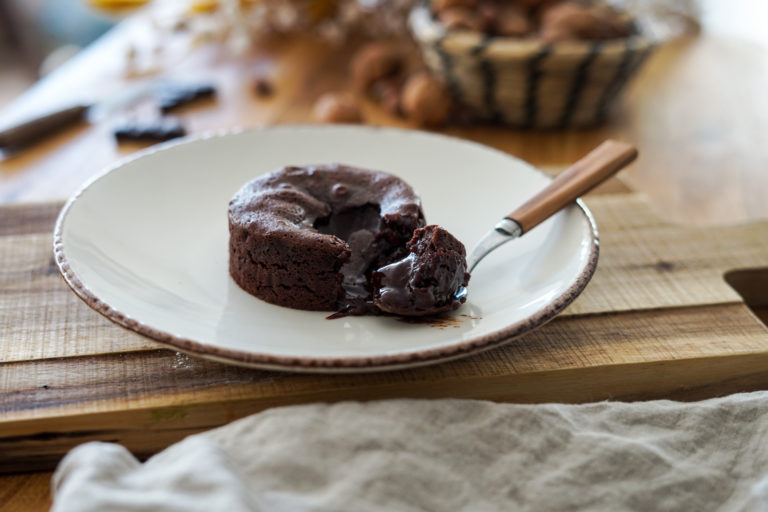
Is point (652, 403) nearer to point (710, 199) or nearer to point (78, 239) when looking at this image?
point (78, 239)

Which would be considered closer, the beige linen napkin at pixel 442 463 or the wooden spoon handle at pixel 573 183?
the beige linen napkin at pixel 442 463

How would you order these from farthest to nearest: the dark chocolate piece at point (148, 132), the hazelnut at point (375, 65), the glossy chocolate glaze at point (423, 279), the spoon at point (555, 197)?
the hazelnut at point (375, 65), the dark chocolate piece at point (148, 132), the spoon at point (555, 197), the glossy chocolate glaze at point (423, 279)

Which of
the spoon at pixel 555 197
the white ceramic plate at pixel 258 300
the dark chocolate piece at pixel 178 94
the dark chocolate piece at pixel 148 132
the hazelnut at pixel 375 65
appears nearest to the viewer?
the white ceramic plate at pixel 258 300

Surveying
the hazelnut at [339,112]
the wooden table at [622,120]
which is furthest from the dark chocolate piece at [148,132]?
the hazelnut at [339,112]

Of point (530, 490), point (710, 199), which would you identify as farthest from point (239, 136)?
point (710, 199)

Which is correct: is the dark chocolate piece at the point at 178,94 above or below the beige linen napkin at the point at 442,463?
below

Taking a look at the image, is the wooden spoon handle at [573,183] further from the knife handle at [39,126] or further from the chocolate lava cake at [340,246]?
the knife handle at [39,126]
